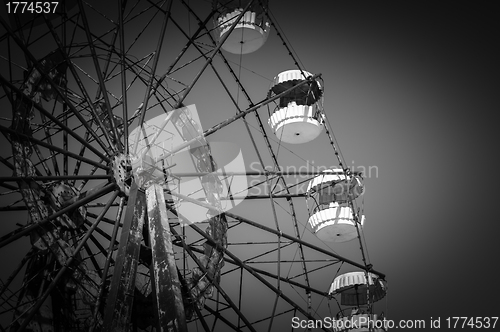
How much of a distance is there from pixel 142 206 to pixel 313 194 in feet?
19.3

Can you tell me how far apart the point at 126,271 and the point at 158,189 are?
6.31 ft

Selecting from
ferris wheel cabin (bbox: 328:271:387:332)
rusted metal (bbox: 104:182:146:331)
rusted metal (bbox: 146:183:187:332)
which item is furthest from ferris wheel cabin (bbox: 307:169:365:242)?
rusted metal (bbox: 104:182:146:331)

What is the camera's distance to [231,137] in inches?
838

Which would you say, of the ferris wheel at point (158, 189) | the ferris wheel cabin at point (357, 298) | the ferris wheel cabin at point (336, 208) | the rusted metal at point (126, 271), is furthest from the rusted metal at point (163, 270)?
the ferris wheel cabin at point (336, 208)

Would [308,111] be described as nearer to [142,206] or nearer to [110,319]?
[142,206]

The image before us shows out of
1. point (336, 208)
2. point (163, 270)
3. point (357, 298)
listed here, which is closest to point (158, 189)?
point (163, 270)

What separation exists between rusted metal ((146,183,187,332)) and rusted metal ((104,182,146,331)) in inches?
7.8

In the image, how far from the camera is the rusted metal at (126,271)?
9.16 metres

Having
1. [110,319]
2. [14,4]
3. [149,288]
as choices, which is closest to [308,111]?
[149,288]

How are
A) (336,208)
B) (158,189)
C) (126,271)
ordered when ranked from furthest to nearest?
(336,208) < (158,189) < (126,271)

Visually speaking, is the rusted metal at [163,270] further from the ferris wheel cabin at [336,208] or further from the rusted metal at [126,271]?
the ferris wheel cabin at [336,208]

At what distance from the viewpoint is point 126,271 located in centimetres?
971

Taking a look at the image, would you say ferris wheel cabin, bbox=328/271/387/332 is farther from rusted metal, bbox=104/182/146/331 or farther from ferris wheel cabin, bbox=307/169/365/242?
rusted metal, bbox=104/182/146/331

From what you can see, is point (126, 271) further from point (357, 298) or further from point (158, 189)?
point (357, 298)
